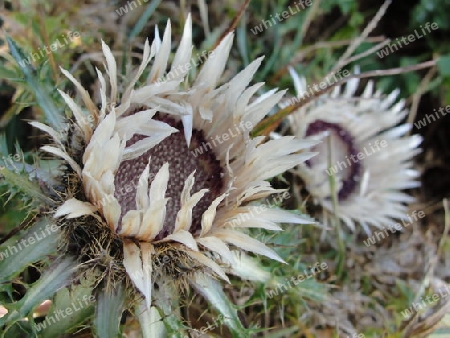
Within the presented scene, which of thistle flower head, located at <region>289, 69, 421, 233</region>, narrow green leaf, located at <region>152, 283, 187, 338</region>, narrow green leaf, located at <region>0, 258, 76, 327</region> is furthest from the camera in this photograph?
thistle flower head, located at <region>289, 69, 421, 233</region>

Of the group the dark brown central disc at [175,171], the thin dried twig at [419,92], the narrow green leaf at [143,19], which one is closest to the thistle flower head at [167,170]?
the dark brown central disc at [175,171]

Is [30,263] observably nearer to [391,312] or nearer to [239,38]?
[239,38]

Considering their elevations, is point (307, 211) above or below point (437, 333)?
above

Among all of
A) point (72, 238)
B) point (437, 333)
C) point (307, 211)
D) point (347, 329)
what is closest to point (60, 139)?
point (72, 238)

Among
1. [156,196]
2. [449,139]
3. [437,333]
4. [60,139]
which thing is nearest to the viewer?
[156,196]

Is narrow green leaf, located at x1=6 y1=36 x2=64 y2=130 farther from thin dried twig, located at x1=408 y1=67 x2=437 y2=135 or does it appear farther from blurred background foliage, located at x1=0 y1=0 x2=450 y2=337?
thin dried twig, located at x1=408 y1=67 x2=437 y2=135

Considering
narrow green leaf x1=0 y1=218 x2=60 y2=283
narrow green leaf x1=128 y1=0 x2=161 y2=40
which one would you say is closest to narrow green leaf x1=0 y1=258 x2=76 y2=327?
narrow green leaf x1=0 y1=218 x2=60 y2=283

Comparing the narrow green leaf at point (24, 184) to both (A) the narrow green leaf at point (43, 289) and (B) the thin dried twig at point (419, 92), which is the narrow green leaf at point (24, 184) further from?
(B) the thin dried twig at point (419, 92)

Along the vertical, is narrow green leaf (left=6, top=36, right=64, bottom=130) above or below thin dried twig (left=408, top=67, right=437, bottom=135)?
above
